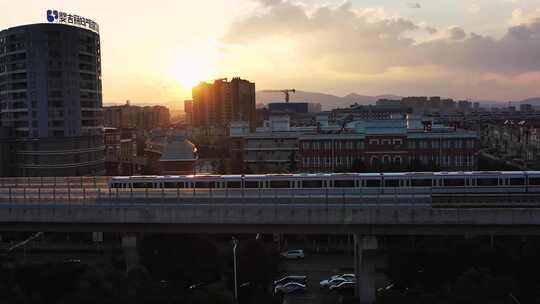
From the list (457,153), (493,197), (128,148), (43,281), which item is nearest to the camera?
(43,281)

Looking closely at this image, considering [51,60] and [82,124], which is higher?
[51,60]

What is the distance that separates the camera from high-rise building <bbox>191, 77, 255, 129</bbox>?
140875 millimetres

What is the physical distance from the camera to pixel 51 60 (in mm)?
48156

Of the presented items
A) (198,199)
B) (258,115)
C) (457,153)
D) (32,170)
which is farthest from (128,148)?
(258,115)

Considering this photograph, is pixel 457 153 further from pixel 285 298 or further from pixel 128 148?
pixel 128 148

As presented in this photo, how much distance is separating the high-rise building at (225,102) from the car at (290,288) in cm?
11458

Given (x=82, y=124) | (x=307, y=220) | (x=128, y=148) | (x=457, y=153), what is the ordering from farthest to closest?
(x=128, y=148), (x=82, y=124), (x=457, y=153), (x=307, y=220)

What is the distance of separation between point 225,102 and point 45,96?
314 ft

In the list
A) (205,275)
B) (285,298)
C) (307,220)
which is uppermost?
(307,220)

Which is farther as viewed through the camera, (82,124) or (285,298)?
(82,124)

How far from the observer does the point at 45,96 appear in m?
48.4

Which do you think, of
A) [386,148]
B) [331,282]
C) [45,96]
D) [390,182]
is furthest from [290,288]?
[45,96]

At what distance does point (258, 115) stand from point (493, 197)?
143 m

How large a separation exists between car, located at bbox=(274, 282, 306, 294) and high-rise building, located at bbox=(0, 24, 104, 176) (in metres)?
31.1
